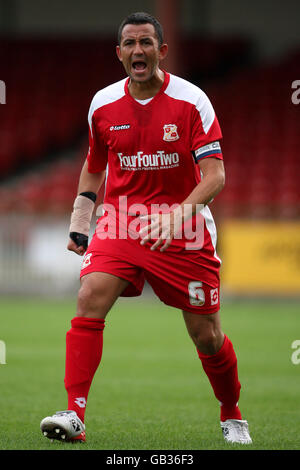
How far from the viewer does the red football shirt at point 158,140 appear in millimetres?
4711

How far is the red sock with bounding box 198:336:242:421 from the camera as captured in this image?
488cm

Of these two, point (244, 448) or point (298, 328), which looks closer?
point (244, 448)

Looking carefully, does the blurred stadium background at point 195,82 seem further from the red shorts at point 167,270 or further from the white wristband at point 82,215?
the red shorts at point 167,270

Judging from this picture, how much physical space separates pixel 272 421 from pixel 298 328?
5.56 meters

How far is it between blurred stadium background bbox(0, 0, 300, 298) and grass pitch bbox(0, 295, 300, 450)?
8.15ft

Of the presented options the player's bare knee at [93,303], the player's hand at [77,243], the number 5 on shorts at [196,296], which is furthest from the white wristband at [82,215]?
the number 5 on shorts at [196,296]

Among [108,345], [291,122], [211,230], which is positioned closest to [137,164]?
[211,230]

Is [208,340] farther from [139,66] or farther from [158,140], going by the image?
[139,66]

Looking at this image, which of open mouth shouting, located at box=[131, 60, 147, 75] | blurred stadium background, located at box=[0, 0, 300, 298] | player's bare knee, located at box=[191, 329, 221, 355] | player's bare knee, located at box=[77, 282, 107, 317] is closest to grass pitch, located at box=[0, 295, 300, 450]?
player's bare knee, located at box=[191, 329, 221, 355]

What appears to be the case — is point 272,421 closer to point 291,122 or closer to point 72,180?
point 72,180

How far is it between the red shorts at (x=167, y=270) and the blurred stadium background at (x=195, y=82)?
971 centimetres

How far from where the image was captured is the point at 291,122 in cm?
1964

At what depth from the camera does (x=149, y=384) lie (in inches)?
279

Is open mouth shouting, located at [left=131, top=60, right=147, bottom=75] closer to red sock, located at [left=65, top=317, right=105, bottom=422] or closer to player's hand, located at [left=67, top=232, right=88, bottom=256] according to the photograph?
player's hand, located at [left=67, top=232, right=88, bottom=256]
